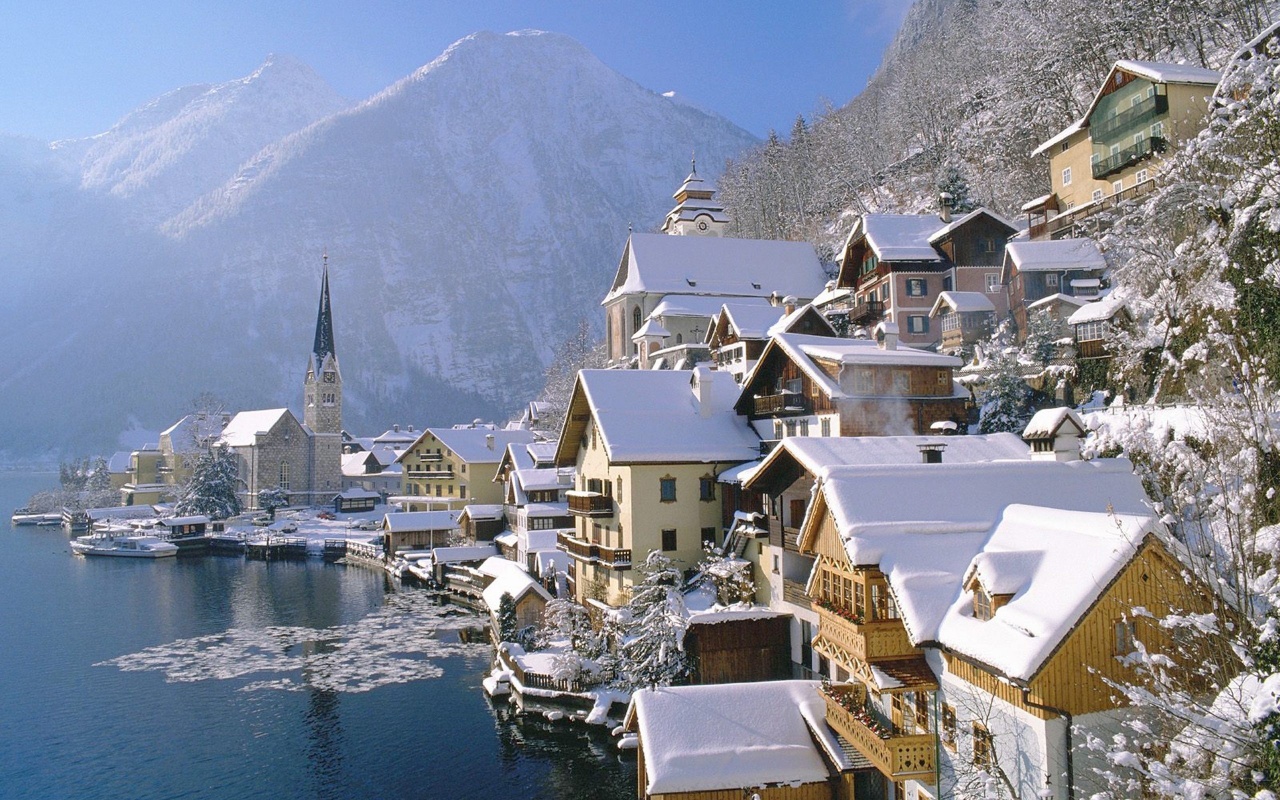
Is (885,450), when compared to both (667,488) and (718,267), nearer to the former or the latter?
(667,488)

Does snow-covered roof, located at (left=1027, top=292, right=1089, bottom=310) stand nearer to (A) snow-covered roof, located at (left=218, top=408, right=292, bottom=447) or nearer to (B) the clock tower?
(B) the clock tower

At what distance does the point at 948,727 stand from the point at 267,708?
28.7 metres

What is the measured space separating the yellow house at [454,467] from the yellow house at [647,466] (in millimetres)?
43849

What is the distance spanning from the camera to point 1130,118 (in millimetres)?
45281

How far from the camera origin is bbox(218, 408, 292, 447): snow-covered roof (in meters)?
115

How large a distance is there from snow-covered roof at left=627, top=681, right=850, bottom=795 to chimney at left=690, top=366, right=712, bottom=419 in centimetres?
1688

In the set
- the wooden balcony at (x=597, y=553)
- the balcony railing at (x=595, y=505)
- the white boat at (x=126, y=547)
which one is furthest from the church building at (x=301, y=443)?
the balcony railing at (x=595, y=505)

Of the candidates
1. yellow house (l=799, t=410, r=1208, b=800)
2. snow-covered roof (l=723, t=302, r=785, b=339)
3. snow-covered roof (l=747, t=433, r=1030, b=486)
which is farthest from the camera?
snow-covered roof (l=723, t=302, r=785, b=339)

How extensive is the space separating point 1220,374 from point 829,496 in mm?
8269

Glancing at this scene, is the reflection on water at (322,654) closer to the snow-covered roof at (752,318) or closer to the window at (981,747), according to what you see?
the snow-covered roof at (752,318)

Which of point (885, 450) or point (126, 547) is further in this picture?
point (126, 547)

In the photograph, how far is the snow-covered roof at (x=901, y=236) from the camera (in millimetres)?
49831

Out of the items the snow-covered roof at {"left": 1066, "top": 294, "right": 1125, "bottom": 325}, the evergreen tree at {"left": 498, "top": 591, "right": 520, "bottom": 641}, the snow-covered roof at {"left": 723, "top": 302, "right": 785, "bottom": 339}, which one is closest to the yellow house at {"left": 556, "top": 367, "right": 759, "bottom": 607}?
the evergreen tree at {"left": 498, "top": 591, "right": 520, "bottom": 641}

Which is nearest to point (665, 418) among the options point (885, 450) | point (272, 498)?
point (885, 450)
